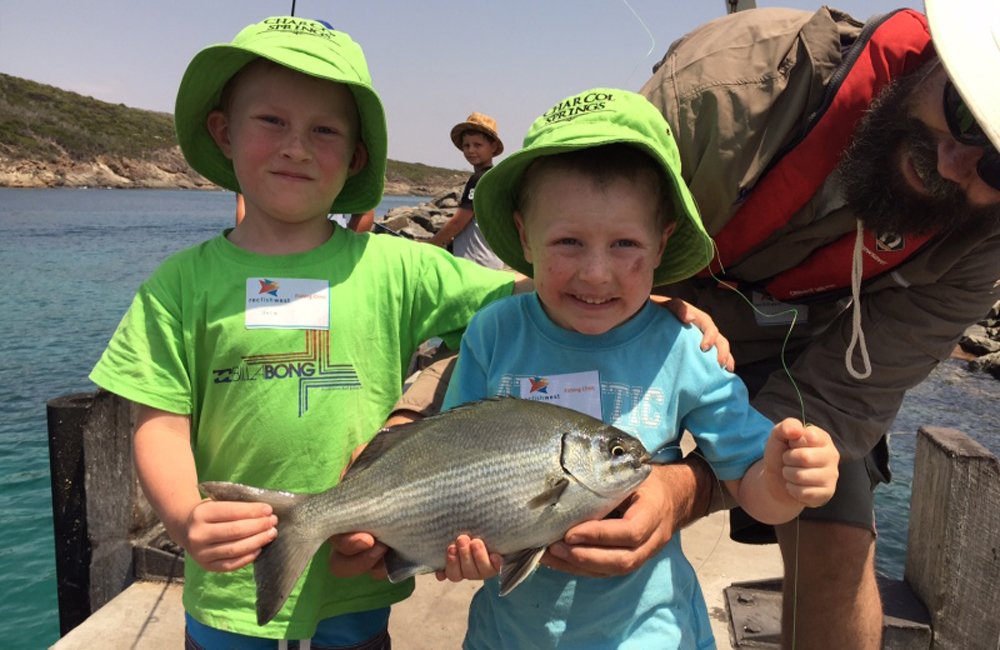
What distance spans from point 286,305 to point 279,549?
71cm

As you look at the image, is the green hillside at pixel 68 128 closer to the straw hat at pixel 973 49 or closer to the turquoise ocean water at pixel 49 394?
the turquoise ocean water at pixel 49 394

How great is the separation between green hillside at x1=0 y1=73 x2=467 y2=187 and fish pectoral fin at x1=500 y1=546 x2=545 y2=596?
315 feet

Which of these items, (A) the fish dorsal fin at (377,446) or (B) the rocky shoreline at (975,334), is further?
(B) the rocky shoreline at (975,334)

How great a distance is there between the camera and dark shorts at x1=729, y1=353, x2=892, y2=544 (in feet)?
9.12

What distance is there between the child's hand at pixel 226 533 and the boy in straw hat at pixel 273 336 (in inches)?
7.5

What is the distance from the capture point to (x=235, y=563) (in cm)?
180

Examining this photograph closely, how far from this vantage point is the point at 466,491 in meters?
1.79

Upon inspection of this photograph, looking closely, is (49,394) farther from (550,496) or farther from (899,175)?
(899,175)

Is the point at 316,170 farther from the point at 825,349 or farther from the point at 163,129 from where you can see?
the point at 163,129

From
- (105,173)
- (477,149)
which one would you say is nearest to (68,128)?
(105,173)

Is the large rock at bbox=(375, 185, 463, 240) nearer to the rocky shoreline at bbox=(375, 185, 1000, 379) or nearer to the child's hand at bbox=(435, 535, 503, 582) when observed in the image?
the rocky shoreline at bbox=(375, 185, 1000, 379)

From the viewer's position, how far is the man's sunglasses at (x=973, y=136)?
84.6 inches

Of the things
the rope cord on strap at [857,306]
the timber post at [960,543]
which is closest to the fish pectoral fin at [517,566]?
the rope cord on strap at [857,306]

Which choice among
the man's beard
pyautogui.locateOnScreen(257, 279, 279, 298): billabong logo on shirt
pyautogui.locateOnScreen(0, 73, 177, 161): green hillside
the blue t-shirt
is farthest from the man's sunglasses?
pyautogui.locateOnScreen(0, 73, 177, 161): green hillside
